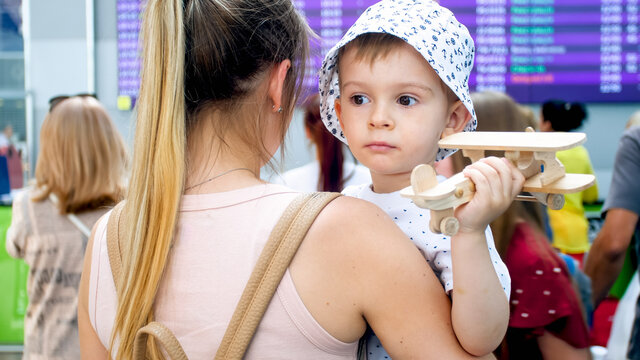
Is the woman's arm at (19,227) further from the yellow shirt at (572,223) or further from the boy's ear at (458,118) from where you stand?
the yellow shirt at (572,223)

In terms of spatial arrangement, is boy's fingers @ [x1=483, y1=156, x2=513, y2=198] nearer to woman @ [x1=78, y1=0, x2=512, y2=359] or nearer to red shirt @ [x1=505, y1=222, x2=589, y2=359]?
woman @ [x1=78, y1=0, x2=512, y2=359]

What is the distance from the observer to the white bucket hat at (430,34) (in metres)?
1.08

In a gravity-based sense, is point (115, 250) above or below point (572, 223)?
above

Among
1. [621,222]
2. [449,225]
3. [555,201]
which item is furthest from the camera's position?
[621,222]

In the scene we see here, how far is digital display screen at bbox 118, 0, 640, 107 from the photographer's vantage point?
13.6ft

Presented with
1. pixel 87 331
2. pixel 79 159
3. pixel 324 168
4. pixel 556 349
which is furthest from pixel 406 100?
pixel 324 168

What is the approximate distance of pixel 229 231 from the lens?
968 millimetres

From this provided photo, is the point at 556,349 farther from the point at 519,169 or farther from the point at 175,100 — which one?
the point at 175,100

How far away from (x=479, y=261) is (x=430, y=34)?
0.43 meters

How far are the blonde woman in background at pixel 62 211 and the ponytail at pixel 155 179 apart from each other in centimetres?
147

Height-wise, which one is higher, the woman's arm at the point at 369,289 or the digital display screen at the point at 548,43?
the digital display screen at the point at 548,43

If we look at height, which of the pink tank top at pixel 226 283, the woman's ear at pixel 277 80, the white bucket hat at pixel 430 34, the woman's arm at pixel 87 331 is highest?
the white bucket hat at pixel 430 34

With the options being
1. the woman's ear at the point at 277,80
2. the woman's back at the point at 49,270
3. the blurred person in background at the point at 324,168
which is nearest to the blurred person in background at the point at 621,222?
the blurred person in background at the point at 324,168

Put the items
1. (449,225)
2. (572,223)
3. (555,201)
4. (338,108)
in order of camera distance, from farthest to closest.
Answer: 1. (572,223)
2. (338,108)
3. (555,201)
4. (449,225)
